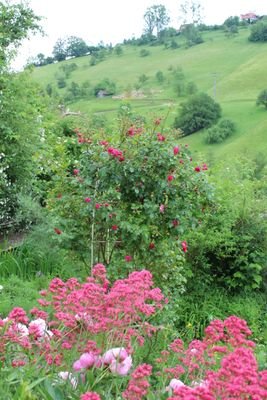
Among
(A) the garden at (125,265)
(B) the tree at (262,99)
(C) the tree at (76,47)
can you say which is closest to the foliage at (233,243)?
(A) the garden at (125,265)

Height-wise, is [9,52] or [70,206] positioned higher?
[9,52]

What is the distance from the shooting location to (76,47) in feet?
268

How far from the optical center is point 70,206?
15.8ft

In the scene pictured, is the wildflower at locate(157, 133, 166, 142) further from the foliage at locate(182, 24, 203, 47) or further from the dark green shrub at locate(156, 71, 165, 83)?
the foliage at locate(182, 24, 203, 47)

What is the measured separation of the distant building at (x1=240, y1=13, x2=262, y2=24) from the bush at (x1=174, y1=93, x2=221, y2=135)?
45.5 metres

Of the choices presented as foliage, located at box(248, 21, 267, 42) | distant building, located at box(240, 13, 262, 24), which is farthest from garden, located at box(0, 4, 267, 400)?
distant building, located at box(240, 13, 262, 24)

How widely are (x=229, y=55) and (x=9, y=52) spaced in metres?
78.2

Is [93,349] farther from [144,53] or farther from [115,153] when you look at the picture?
[144,53]

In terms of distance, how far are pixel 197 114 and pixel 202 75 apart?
21803 millimetres

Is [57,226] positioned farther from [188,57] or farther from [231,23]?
[231,23]

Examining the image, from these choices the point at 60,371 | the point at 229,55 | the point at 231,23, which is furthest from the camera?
the point at 231,23

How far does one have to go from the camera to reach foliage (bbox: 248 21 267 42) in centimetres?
8094

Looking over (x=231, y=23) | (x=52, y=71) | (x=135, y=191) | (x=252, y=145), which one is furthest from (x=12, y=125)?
(x=231, y=23)

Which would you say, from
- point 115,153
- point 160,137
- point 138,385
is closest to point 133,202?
point 115,153
